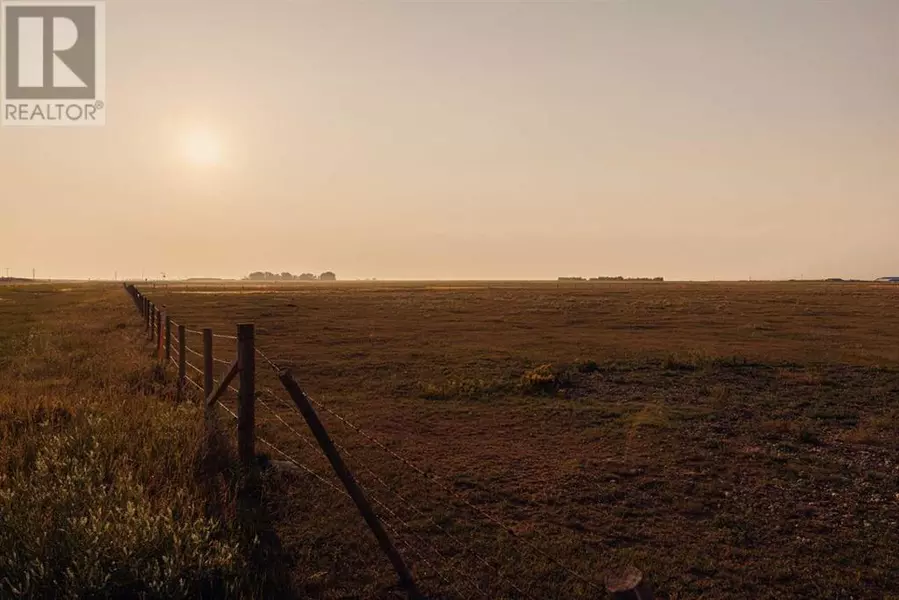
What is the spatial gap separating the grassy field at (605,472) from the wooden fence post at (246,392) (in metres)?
0.62

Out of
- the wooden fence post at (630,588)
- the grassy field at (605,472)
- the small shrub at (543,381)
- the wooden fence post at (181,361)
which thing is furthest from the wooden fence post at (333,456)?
the small shrub at (543,381)

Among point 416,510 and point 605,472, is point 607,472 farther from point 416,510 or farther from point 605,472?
point 416,510

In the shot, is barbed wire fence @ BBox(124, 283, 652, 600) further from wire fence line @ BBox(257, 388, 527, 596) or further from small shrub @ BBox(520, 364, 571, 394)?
small shrub @ BBox(520, 364, 571, 394)

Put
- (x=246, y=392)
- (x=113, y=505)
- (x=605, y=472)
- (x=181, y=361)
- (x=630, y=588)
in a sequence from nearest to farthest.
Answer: (x=630, y=588), (x=113, y=505), (x=246, y=392), (x=605, y=472), (x=181, y=361)

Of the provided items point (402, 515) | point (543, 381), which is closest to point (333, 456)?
point (402, 515)

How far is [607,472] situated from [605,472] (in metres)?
0.03

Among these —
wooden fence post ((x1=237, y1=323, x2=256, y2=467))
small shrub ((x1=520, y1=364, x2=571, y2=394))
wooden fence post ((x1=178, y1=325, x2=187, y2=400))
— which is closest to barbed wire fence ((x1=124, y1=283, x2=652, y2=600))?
wooden fence post ((x1=237, y1=323, x2=256, y2=467))

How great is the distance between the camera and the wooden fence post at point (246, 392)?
6.97m

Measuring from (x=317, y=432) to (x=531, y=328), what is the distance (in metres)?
30.1

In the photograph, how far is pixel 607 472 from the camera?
30.0ft

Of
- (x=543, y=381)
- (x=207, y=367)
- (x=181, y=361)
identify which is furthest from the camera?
(x=543, y=381)

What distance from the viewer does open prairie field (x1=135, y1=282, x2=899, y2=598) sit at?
238 inches

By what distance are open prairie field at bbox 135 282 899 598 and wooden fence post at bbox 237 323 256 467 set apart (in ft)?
2.10

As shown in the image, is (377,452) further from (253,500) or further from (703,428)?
(703,428)
